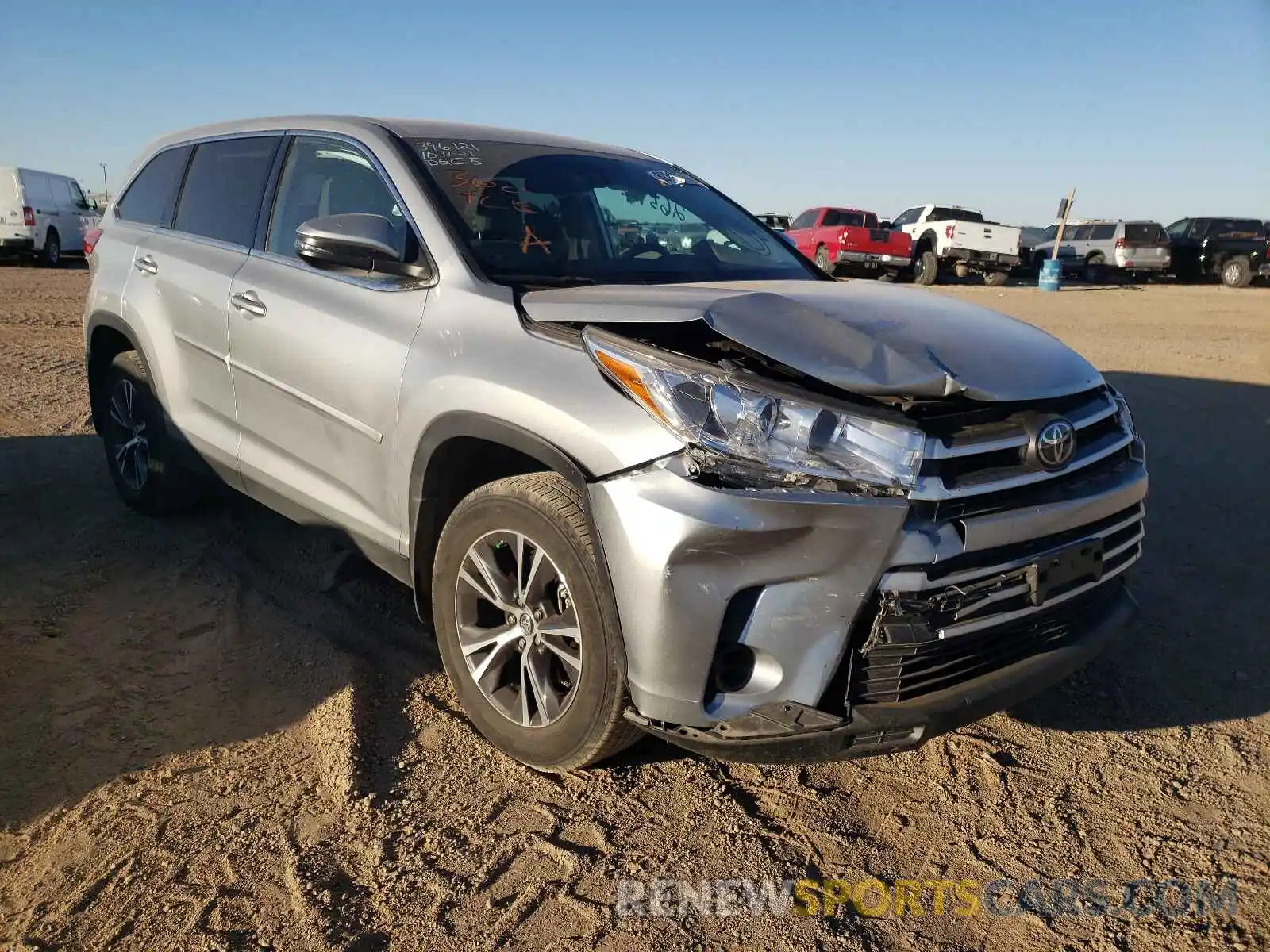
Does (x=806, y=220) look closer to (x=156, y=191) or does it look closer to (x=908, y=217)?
(x=908, y=217)

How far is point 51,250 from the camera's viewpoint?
73.1 ft

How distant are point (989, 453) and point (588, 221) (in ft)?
6.04

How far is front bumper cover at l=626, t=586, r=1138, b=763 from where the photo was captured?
90.6 inches

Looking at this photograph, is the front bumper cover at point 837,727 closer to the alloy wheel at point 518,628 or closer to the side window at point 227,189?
the alloy wheel at point 518,628

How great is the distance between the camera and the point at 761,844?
2.55 m

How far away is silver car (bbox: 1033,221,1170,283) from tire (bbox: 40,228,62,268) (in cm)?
2576

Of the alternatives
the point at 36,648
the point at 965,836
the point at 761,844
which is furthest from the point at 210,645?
the point at 965,836

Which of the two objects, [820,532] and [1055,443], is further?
[1055,443]

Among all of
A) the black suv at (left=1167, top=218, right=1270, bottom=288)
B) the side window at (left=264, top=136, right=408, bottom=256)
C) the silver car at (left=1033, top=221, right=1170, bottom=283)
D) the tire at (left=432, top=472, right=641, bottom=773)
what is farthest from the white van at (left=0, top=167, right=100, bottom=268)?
the black suv at (left=1167, top=218, right=1270, bottom=288)

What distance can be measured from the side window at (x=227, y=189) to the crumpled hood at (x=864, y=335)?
5.94 ft

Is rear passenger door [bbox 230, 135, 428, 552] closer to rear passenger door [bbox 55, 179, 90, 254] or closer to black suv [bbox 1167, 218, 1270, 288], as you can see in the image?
rear passenger door [bbox 55, 179, 90, 254]

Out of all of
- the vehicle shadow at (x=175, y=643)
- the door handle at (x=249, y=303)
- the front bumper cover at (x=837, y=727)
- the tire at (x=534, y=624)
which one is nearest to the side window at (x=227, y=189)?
the door handle at (x=249, y=303)

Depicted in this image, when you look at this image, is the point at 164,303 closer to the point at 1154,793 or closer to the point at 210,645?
the point at 210,645

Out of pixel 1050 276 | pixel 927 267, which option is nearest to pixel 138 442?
pixel 927 267
